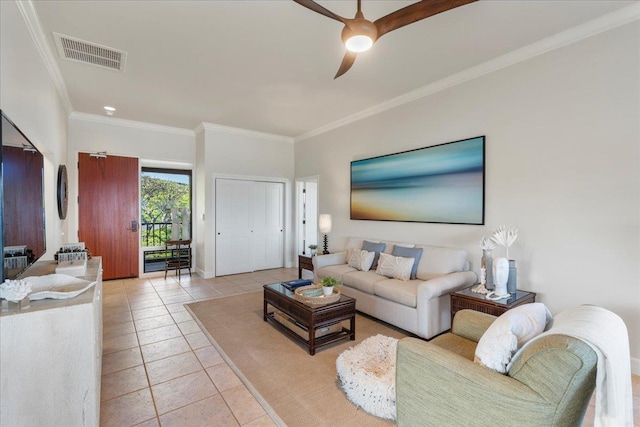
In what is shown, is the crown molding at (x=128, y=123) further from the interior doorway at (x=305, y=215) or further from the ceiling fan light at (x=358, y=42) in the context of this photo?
the ceiling fan light at (x=358, y=42)

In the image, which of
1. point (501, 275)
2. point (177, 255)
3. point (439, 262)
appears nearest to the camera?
point (501, 275)

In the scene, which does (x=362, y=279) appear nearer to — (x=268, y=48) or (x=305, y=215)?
(x=268, y=48)

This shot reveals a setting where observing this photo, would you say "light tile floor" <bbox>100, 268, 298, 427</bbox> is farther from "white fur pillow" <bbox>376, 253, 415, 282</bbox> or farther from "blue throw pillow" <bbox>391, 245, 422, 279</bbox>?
"blue throw pillow" <bbox>391, 245, 422, 279</bbox>

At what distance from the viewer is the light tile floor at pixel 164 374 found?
77.6 inches

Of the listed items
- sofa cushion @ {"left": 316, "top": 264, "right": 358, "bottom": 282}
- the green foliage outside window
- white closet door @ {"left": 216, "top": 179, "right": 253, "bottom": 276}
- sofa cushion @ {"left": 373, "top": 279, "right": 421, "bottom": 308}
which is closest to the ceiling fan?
sofa cushion @ {"left": 373, "top": 279, "right": 421, "bottom": 308}

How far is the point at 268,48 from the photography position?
2936 mm

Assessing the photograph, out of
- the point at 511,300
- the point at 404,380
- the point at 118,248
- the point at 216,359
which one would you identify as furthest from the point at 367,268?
the point at 118,248

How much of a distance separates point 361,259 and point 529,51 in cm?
298

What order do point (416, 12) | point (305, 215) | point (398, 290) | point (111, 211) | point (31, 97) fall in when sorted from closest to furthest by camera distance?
point (416, 12), point (31, 97), point (398, 290), point (111, 211), point (305, 215)

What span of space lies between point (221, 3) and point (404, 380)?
290 centimetres

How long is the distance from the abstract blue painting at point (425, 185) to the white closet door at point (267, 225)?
218 cm

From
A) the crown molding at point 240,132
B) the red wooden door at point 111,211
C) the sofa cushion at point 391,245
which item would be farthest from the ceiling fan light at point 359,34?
the red wooden door at point 111,211

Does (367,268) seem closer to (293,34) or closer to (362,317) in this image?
(362,317)

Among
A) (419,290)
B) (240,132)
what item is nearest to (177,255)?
(240,132)
